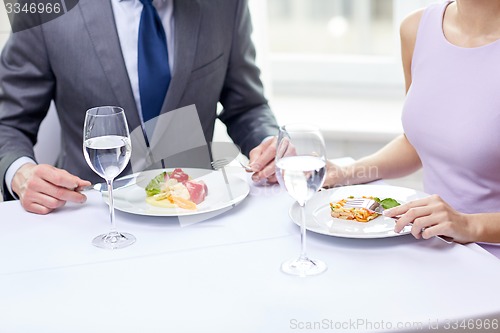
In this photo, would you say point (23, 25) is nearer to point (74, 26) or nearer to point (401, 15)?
point (74, 26)

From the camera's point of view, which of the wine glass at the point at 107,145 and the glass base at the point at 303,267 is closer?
the glass base at the point at 303,267

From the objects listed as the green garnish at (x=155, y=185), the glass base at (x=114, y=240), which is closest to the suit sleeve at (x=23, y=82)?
the green garnish at (x=155, y=185)

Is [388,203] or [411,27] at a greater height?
[411,27]

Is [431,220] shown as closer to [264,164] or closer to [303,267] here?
[303,267]

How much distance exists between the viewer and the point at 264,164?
1542 millimetres

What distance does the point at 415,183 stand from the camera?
9.68ft

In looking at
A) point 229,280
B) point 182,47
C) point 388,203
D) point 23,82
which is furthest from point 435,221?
point 23,82

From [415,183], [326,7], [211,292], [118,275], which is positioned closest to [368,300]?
[211,292]

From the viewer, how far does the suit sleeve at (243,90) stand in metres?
2.06

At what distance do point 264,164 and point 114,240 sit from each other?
1.30 feet

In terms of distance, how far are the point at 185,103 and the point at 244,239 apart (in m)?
0.78

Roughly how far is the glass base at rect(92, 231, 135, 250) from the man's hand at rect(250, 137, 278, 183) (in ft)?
1.14

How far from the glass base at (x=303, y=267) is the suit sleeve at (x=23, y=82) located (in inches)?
35.9

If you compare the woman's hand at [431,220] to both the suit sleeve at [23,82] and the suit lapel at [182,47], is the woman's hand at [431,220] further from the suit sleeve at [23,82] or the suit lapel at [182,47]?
the suit sleeve at [23,82]
